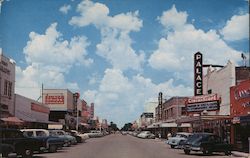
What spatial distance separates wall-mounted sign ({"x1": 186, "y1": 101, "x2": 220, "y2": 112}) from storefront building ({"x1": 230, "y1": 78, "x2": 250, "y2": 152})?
6.19m

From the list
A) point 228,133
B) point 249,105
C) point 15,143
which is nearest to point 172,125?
point 228,133

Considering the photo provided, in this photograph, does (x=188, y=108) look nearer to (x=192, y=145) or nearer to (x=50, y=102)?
(x=192, y=145)

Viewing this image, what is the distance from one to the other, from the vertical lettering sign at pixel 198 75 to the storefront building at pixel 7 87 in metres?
18.5

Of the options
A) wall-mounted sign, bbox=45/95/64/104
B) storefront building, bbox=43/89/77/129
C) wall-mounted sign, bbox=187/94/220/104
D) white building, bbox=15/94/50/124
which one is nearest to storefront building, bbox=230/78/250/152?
wall-mounted sign, bbox=187/94/220/104

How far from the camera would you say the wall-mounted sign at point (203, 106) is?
1660 inches

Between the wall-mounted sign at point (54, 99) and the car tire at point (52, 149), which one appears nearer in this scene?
the car tire at point (52, 149)

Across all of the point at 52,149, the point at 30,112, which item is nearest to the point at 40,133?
the point at 52,149

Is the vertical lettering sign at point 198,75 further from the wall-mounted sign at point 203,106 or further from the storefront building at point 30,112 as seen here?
the storefront building at point 30,112

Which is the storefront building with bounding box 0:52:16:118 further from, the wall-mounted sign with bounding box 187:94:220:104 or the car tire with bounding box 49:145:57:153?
the wall-mounted sign with bounding box 187:94:220:104

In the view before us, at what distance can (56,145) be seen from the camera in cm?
3005

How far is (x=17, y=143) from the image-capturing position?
2267 cm

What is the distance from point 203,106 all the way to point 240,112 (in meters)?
10.4

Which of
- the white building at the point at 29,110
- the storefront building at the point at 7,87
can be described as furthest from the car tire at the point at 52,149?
the white building at the point at 29,110

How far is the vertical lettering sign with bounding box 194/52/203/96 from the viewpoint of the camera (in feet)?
154
